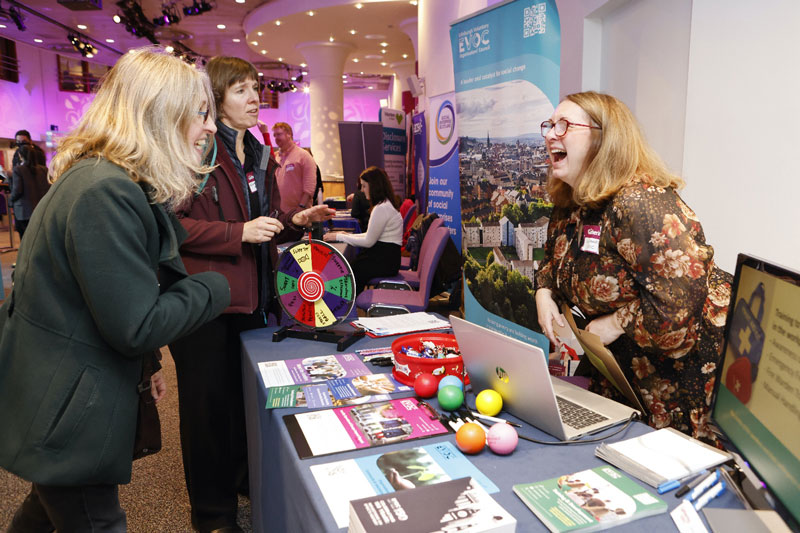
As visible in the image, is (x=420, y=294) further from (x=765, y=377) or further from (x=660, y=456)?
(x=765, y=377)

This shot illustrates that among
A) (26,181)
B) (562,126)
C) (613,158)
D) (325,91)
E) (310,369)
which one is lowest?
(310,369)

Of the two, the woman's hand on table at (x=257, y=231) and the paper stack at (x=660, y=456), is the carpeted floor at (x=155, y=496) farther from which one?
the paper stack at (x=660, y=456)

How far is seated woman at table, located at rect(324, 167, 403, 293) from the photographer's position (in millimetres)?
4700

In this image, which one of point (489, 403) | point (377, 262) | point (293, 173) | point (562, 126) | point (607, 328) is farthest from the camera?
point (293, 173)

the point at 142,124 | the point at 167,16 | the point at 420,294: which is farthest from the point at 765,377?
the point at 167,16

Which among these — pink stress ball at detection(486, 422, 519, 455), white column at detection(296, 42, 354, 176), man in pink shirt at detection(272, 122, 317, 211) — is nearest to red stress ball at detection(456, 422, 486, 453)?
pink stress ball at detection(486, 422, 519, 455)

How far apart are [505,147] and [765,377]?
2.49 m

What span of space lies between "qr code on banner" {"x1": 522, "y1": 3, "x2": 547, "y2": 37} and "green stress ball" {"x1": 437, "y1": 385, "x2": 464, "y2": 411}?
215cm

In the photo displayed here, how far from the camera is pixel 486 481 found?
1.05 meters

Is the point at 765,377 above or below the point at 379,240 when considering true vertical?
above

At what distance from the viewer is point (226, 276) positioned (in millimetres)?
1942

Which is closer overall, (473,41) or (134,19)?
(473,41)

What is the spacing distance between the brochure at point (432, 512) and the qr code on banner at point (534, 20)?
2.53 metres

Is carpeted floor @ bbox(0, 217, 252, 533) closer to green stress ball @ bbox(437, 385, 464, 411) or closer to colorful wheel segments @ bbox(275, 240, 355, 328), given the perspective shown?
colorful wheel segments @ bbox(275, 240, 355, 328)
